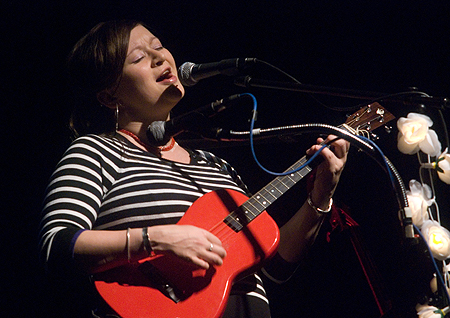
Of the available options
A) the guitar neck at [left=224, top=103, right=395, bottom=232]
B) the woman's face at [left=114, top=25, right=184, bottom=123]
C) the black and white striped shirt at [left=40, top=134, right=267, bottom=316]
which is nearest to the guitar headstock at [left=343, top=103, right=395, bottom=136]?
the guitar neck at [left=224, top=103, right=395, bottom=232]

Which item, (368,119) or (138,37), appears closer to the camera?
(368,119)

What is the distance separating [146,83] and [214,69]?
1.13 ft

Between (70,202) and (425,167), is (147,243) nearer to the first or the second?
(70,202)

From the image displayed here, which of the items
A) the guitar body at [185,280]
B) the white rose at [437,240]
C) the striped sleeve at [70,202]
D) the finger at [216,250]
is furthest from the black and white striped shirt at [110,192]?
the white rose at [437,240]

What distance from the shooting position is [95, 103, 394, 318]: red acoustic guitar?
3.32 feet

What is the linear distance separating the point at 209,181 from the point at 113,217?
16.4 inches

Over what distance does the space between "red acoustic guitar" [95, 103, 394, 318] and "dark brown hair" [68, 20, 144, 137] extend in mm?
633

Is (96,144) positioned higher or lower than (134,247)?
higher

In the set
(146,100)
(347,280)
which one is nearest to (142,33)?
(146,100)

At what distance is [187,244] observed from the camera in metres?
1.04

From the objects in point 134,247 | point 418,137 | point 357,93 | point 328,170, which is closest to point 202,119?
point 134,247

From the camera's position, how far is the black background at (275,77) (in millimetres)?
1753

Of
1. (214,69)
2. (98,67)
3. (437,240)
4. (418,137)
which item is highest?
(98,67)

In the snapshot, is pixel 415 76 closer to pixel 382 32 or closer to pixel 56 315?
pixel 382 32
